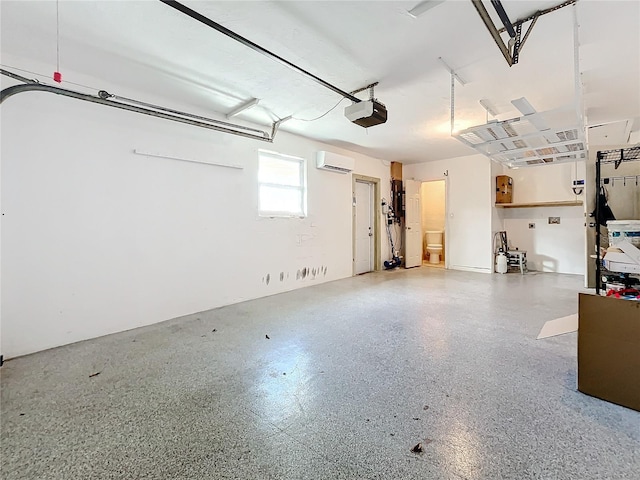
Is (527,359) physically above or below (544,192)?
below

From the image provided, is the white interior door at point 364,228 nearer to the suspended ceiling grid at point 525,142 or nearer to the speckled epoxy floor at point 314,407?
the suspended ceiling grid at point 525,142

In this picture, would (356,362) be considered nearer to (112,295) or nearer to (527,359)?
(527,359)

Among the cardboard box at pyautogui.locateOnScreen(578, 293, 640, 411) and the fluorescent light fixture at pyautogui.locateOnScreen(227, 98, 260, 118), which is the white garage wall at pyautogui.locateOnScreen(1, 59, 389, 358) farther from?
the cardboard box at pyautogui.locateOnScreen(578, 293, 640, 411)

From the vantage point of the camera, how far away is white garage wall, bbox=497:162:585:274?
20.1ft

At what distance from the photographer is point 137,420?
67.3 inches

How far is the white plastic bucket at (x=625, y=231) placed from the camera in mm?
3598

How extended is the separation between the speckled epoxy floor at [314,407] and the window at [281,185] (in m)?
2.13

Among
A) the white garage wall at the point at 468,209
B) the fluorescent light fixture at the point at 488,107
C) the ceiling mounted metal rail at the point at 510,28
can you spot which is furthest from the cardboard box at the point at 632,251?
the white garage wall at the point at 468,209

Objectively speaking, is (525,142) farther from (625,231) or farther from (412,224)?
A: (412,224)

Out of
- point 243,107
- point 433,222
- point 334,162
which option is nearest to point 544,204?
point 433,222

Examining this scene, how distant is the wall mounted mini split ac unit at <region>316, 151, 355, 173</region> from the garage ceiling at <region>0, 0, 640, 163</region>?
1.40 m

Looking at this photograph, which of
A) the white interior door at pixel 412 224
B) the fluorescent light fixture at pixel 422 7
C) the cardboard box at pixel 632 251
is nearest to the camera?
the fluorescent light fixture at pixel 422 7

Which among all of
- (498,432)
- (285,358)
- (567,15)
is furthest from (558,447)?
(567,15)

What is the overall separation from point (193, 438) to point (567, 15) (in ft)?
11.9
